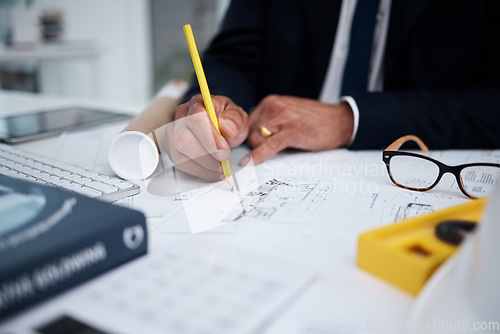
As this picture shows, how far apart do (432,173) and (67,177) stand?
1.59 feet

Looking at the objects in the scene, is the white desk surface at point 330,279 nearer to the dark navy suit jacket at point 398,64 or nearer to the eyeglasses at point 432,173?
the eyeglasses at point 432,173

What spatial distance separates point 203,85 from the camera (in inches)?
22.1

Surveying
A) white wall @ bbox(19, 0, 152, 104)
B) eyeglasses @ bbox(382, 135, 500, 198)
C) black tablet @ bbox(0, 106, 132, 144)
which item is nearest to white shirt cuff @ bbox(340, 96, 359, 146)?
eyeglasses @ bbox(382, 135, 500, 198)

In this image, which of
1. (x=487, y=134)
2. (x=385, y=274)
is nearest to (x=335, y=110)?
(x=487, y=134)

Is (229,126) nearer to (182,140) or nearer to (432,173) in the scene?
(182,140)

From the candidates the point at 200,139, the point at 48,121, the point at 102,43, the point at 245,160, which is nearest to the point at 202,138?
the point at 200,139

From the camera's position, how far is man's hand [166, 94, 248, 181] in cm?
56

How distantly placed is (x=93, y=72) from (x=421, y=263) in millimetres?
2813

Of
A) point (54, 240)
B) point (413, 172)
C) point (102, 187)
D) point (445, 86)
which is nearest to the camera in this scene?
point (54, 240)

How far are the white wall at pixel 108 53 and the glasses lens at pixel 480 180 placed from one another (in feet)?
8.53

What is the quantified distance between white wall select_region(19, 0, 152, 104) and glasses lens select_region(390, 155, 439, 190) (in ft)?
8.29

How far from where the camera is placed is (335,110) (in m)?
0.77

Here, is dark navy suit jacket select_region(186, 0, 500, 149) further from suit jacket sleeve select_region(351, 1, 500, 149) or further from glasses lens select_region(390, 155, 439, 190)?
glasses lens select_region(390, 155, 439, 190)

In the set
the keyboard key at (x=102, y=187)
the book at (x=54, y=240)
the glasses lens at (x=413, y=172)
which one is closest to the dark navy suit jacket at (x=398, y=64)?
the glasses lens at (x=413, y=172)
